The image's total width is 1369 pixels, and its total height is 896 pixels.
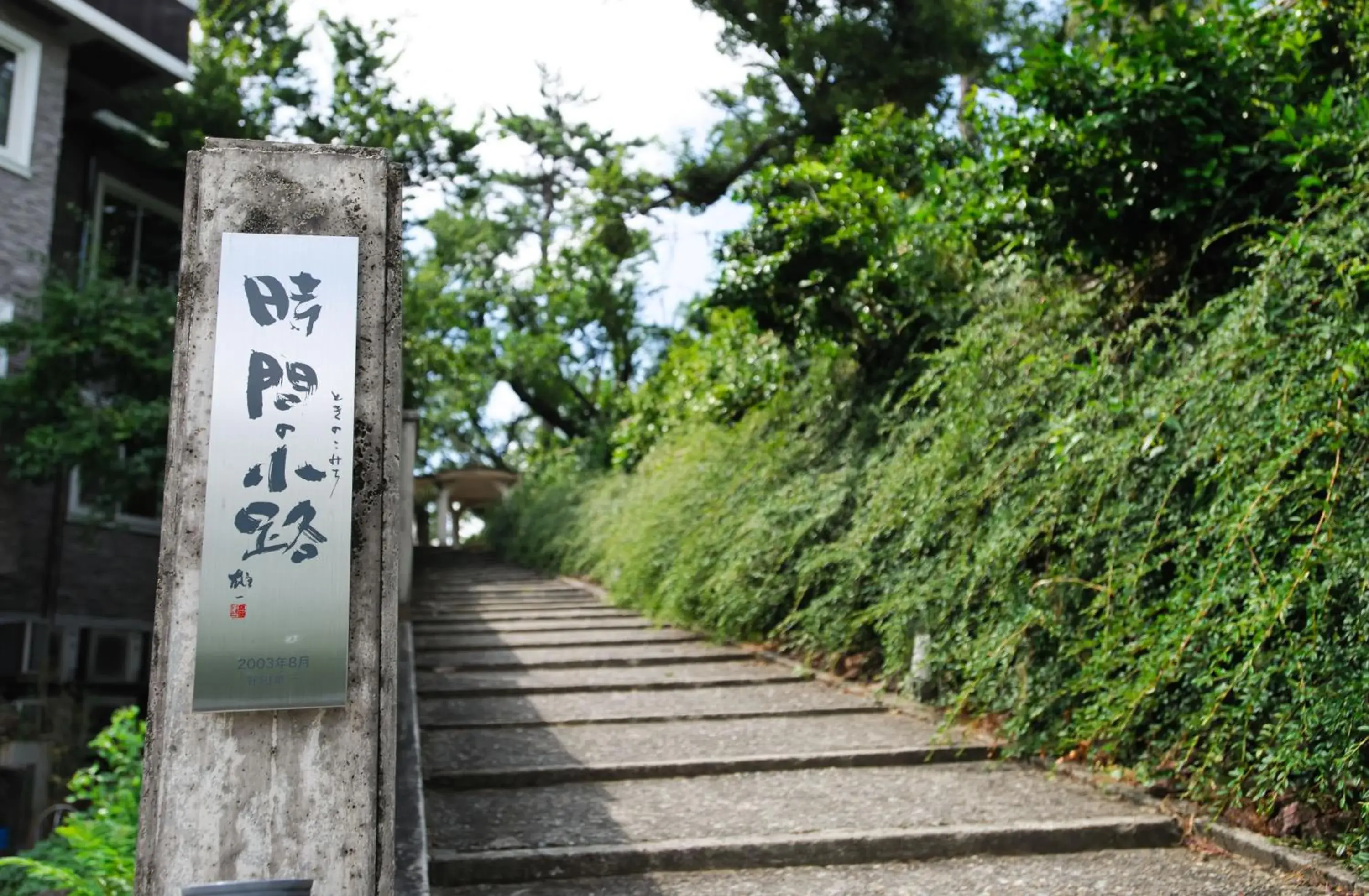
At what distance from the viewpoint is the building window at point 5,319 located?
9.57m

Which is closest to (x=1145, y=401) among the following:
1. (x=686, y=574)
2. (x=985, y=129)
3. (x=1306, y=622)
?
(x=1306, y=622)

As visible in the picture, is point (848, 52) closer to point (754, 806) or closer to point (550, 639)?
point (550, 639)

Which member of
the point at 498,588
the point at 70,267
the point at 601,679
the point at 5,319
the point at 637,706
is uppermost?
the point at 70,267

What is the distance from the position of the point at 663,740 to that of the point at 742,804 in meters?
1.16

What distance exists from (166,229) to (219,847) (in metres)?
11.3

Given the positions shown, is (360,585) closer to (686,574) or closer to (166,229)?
(686,574)

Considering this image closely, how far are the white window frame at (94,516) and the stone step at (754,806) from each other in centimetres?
670

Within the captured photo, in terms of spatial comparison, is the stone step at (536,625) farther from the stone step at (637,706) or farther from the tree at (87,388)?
the tree at (87,388)

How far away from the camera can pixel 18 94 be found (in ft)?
32.3

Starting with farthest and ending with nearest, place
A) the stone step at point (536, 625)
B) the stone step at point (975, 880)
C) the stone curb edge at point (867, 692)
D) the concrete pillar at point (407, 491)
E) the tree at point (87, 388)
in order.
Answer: the stone step at point (536, 625), the tree at point (87, 388), the concrete pillar at point (407, 491), the stone curb edge at point (867, 692), the stone step at point (975, 880)

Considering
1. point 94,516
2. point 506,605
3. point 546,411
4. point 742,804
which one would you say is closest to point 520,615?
point 506,605

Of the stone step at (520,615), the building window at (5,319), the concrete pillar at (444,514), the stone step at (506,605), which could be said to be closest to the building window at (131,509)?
the building window at (5,319)

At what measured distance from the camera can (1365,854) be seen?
3.27m

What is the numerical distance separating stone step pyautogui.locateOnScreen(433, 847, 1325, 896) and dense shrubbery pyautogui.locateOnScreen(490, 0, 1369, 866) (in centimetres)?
29
